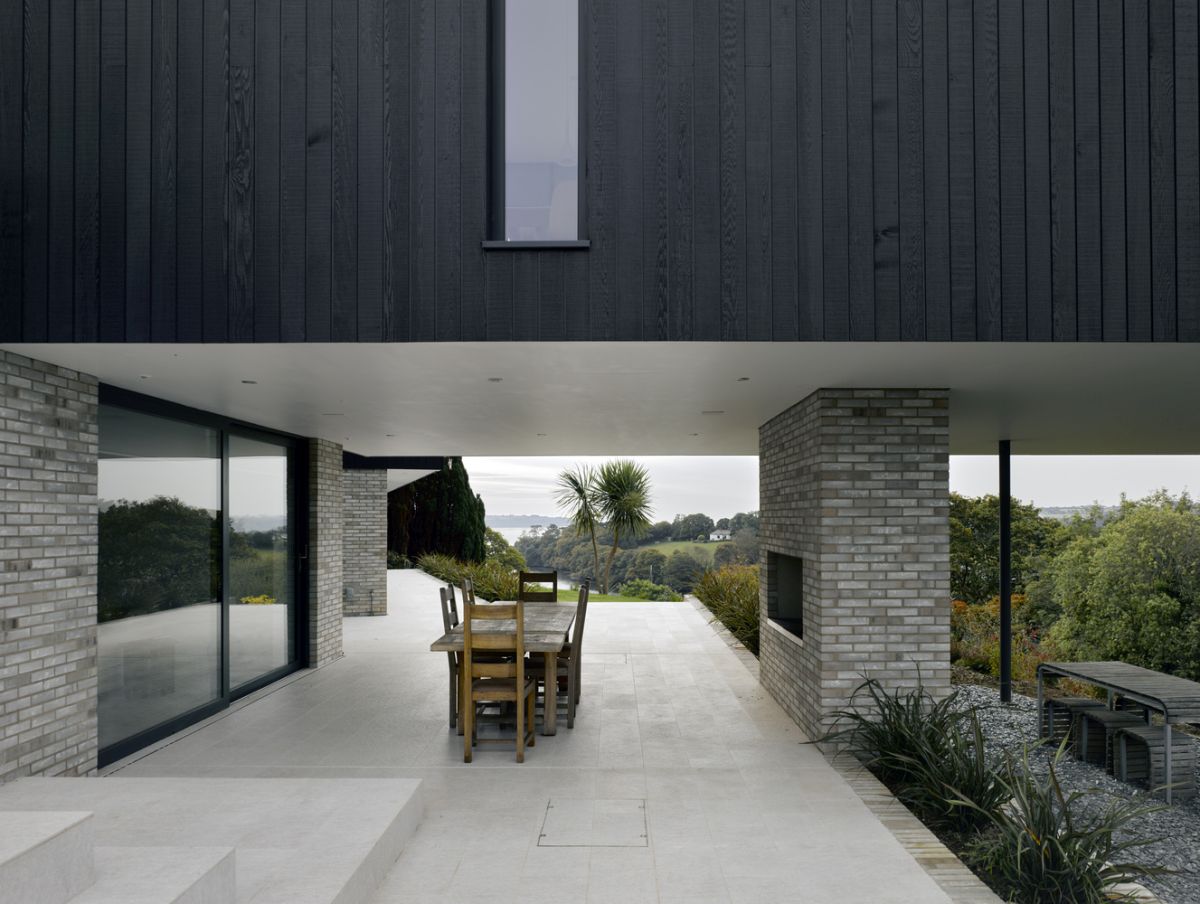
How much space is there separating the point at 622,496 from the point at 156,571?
40.8 feet

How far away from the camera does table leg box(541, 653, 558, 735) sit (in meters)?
5.86

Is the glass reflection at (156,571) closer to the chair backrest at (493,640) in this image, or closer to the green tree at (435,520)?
the chair backrest at (493,640)

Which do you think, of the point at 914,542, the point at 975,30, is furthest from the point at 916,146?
the point at 914,542

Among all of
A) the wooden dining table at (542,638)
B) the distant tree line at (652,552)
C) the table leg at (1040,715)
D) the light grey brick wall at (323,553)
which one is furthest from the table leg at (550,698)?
the distant tree line at (652,552)

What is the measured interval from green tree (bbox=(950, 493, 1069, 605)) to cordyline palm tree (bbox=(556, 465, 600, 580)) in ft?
26.1

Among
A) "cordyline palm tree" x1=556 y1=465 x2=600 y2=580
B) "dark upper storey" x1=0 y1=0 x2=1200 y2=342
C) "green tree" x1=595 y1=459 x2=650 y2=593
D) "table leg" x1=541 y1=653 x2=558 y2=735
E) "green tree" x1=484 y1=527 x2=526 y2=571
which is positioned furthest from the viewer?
"green tree" x1=484 y1=527 x2=526 y2=571

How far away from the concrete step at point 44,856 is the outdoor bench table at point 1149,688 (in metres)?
5.53

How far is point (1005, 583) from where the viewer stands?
8.25 meters

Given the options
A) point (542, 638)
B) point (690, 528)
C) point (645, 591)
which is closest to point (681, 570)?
point (690, 528)

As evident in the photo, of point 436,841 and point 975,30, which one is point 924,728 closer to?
point 436,841

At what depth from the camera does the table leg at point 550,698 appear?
5.86 metres

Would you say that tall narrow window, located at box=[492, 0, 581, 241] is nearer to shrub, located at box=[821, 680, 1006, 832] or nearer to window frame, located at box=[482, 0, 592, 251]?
window frame, located at box=[482, 0, 592, 251]

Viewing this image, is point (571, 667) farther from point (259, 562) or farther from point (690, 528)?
point (690, 528)

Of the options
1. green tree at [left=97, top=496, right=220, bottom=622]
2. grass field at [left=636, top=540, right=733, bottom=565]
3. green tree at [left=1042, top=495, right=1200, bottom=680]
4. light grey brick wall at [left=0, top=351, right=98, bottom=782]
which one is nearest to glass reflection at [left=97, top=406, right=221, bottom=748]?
green tree at [left=97, top=496, right=220, bottom=622]
